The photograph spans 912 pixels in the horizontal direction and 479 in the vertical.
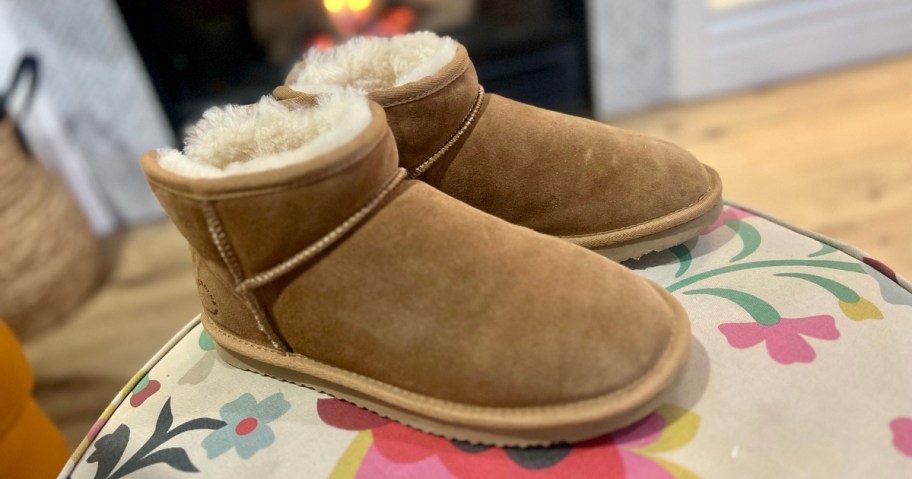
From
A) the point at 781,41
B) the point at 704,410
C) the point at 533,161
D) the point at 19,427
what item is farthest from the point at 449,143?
the point at 781,41

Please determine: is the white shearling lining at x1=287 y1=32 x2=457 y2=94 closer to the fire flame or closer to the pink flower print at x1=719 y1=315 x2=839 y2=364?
the pink flower print at x1=719 y1=315 x2=839 y2=364

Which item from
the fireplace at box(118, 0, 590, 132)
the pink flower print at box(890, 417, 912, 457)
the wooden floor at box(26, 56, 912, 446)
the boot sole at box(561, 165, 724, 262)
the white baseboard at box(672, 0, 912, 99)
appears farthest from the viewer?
the white baseboard at box(672, 0, 912, 99)

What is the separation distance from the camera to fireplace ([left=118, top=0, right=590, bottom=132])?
1.34 meters

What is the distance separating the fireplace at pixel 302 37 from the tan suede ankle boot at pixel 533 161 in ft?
2.90

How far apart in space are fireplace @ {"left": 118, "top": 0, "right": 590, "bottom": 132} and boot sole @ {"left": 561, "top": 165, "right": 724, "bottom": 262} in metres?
0.97

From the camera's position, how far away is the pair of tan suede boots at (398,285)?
0.40 meters

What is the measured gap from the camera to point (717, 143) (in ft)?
4.62

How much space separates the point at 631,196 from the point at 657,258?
0.06m

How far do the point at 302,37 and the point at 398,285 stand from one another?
1117 mm

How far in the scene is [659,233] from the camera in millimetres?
546

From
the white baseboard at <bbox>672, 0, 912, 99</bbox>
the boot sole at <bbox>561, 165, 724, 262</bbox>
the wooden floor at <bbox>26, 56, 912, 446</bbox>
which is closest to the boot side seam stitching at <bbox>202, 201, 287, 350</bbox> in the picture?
the boot sole at <bbox>561, 165, 724, 262</bbox>

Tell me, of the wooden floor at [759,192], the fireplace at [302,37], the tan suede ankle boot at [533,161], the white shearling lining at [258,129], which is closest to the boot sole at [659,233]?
the tan suede ankle boot at [533,161]

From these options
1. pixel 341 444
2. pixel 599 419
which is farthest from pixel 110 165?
pixel 599 419

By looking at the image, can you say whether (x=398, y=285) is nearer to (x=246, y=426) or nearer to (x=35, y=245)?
(x=246, y=426)
